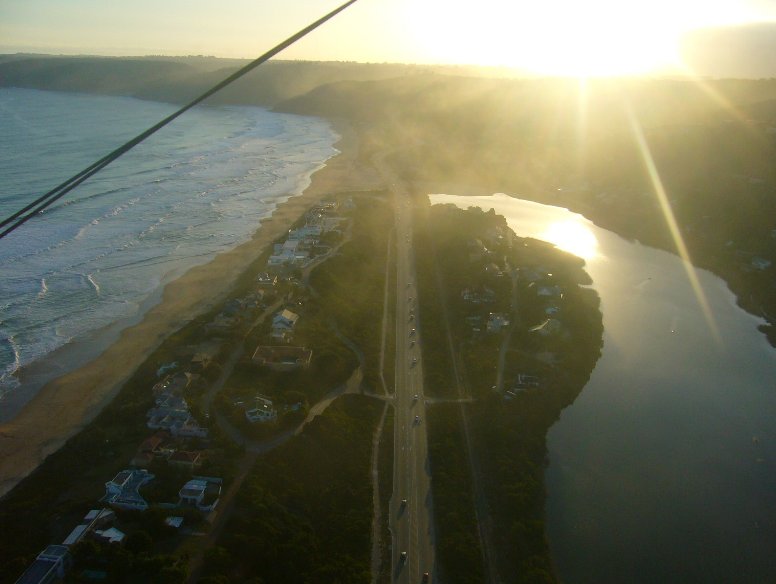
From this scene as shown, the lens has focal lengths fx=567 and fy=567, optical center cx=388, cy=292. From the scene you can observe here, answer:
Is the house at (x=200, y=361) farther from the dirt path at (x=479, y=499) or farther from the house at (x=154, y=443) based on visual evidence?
the dirt path at (x=479, y=499)

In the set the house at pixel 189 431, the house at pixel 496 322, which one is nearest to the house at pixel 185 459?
the house at pixel 189 431

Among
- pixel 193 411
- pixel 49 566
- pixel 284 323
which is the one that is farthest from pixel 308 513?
pixel 284 323

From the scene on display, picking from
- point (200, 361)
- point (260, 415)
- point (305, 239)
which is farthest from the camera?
point (305, 239)

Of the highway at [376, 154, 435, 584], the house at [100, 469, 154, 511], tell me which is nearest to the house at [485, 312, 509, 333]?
the highway at [376, 154, 435, 584]

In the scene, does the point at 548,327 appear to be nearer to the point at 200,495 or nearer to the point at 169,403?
the point at 169,403

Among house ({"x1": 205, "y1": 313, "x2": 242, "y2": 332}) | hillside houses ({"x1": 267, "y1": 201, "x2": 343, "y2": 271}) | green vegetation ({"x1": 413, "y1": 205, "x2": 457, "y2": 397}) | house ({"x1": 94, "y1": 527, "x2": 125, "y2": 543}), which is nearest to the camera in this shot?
house ({"x1": 94, "y1": 527, "x2": 125, "y2": 543})

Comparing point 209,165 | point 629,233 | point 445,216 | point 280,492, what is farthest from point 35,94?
point 280,492

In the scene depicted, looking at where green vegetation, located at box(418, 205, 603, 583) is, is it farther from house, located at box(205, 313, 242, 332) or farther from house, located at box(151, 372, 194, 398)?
house, located at box(151, 372, 194, 398)
